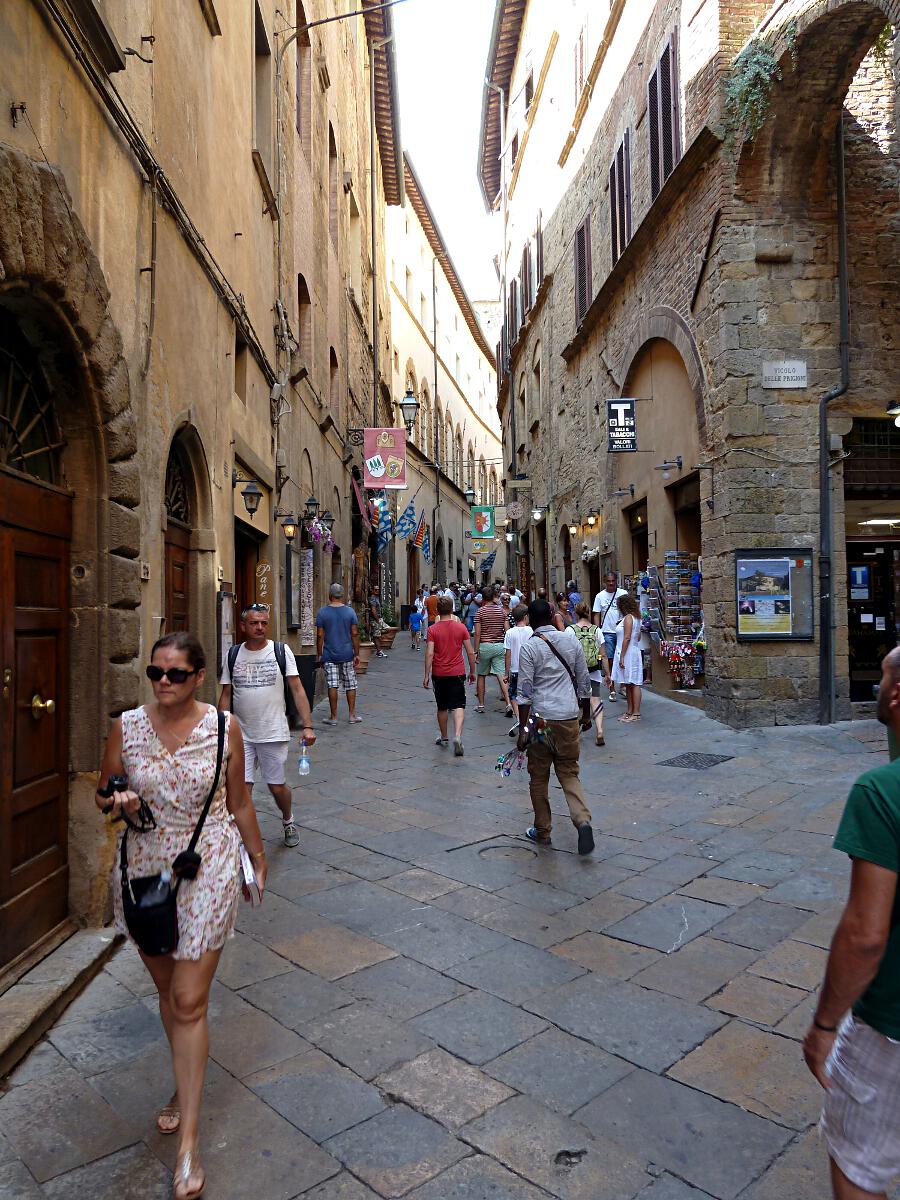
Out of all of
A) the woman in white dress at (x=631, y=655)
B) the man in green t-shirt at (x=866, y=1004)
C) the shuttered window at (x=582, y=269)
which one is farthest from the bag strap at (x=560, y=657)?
the shuttered window at (x=582, y=269)

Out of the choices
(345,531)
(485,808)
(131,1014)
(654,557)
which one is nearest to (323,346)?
(345,531)

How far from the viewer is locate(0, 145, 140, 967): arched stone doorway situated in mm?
3545

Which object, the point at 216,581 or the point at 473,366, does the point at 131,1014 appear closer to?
the point at 216,581

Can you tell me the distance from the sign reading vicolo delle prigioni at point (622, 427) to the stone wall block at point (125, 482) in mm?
8687

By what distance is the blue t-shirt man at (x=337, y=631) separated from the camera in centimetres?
1007

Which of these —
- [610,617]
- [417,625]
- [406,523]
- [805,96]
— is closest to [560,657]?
[610,617]

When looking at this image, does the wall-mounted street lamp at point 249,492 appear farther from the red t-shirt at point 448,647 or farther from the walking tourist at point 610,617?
the walking tourist at point 610,617

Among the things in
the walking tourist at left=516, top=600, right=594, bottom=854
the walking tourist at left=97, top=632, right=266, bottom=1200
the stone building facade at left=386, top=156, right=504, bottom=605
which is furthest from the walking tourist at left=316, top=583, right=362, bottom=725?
the stone building facade at left=386, top=156, right=504, bottom=605

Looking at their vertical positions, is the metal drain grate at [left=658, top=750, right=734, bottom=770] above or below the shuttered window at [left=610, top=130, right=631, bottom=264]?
below

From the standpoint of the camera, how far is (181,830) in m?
2.46

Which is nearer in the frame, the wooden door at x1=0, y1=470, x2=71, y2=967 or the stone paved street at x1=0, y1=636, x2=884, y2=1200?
the stone paved street at x1=0, y1=636, x2=884, y2=1200

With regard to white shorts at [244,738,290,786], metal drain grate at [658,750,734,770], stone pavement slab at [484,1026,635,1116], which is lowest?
stone pavement slab at [484,1026,635,1116]

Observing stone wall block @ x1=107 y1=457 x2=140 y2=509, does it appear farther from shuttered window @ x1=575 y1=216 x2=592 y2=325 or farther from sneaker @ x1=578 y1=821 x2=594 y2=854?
shuttered window @ x1=575 y1=216 x2=592 y2=325

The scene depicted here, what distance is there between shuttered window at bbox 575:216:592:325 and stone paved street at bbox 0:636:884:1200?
12.9 metres
